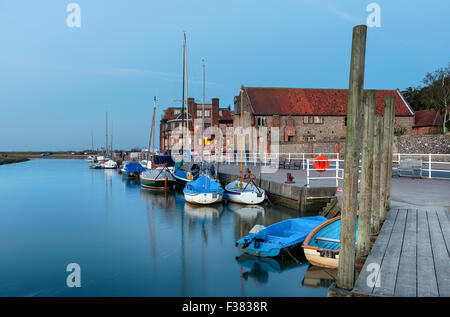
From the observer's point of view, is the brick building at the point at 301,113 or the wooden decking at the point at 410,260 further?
the brick building at the point at 301,113

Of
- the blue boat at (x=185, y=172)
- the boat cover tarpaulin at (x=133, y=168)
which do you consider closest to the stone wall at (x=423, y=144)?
the blue boat at (x=185, y=172)

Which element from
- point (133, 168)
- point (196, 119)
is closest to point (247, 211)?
point (133, 168)

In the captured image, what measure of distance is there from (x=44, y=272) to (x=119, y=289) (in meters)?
2.86

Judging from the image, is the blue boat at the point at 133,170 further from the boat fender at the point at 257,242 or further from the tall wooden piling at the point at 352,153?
the tall wooden piling at the point at 352,153

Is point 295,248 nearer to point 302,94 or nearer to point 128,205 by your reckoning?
point 128,205

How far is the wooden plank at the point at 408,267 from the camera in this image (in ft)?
15.9

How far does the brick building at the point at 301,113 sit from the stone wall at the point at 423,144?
37.6 feet

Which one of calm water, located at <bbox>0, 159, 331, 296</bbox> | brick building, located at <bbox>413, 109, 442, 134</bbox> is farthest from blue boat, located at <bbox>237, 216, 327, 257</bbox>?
brick building, located at <bbox>413, 109, 442, 134</bbox>

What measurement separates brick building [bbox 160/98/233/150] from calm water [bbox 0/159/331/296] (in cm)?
3862

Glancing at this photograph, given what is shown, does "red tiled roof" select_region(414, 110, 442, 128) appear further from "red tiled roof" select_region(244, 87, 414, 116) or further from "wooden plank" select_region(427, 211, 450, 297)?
"wooden plank" select_region(427, 211, 450, 297)

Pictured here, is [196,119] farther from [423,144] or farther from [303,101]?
[423,144]

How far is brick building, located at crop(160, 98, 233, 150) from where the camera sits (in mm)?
59094

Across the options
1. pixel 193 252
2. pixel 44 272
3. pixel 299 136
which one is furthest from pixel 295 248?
pixel 299 136
